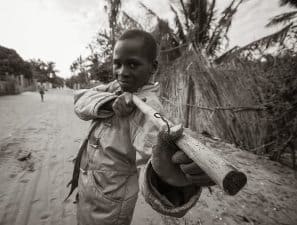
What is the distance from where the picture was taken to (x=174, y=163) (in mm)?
611

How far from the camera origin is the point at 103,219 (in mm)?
1081

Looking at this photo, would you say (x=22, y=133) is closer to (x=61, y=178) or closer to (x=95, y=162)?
(x=61, y=178)

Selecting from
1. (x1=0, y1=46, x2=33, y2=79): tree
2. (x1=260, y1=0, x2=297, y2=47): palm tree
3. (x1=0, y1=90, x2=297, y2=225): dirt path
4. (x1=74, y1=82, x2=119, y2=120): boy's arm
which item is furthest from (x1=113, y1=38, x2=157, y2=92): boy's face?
(x1=0, y1=46, x2=33, y2=79): tree

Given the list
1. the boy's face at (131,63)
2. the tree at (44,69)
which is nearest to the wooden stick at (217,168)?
the boy's face at (131,63)

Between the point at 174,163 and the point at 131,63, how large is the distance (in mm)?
669

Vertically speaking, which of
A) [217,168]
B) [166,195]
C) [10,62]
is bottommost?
[166,195]

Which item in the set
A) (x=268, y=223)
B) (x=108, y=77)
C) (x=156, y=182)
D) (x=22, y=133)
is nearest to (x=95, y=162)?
(x=156, y=182)

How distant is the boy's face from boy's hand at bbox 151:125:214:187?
23.7 inches

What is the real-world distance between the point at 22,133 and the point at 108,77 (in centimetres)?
916

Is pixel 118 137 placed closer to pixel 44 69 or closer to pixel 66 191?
pixel 66 191

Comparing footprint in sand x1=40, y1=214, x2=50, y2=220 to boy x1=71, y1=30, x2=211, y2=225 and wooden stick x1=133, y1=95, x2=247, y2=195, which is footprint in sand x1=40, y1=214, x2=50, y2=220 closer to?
boy x1=71, y1=30, x2=211, y2=225

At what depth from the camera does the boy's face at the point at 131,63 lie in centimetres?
107

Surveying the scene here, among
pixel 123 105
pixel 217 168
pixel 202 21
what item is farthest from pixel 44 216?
pixel 202 21

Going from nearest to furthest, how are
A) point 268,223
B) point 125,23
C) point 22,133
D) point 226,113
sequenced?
point 268,223 → point 226,113 → point 22,133 → point 125,23
